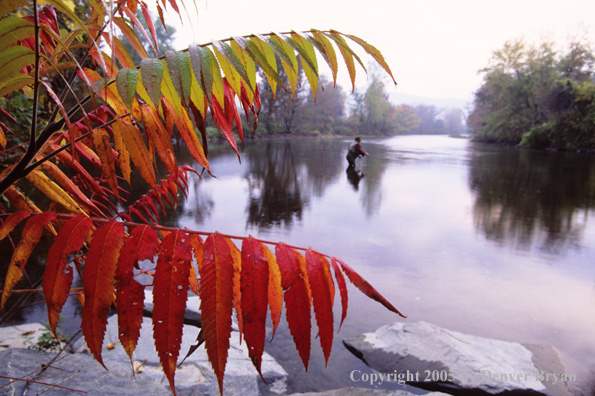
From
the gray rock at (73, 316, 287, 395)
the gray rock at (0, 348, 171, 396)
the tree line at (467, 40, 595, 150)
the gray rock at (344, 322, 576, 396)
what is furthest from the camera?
the tree line at (467, 40, 595, 150)

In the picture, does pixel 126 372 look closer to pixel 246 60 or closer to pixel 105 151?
pixel 105 151

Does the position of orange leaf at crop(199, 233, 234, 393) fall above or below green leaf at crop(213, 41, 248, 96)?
below

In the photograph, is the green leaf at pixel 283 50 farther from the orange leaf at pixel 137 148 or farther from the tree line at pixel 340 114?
the tree line at pixel 340 114

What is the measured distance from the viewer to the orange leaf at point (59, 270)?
Result: 572 millimetres

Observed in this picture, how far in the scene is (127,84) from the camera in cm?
53

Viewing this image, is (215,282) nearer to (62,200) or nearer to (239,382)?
(62,200)

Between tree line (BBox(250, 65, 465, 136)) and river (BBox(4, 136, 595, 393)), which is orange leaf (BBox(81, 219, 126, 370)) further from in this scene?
tree line (BBox(250, 65, 465, 136))

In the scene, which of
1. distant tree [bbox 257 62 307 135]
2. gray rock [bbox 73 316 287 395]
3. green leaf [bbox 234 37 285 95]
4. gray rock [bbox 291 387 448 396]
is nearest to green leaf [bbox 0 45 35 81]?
green leaf [bbox 234 37 285 95]

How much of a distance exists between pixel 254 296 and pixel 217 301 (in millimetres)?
84

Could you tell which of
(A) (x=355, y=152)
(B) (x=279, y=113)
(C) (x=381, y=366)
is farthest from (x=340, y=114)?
(C) (x=381, y=366)

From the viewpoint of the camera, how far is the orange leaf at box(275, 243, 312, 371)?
60cm

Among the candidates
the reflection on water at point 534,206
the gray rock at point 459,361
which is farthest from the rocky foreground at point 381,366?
the reflection on water at point 534,206

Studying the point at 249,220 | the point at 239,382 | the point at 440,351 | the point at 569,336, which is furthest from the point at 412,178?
the point at 239,382

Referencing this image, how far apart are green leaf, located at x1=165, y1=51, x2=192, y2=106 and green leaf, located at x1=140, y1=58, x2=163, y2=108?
0.02 metres
